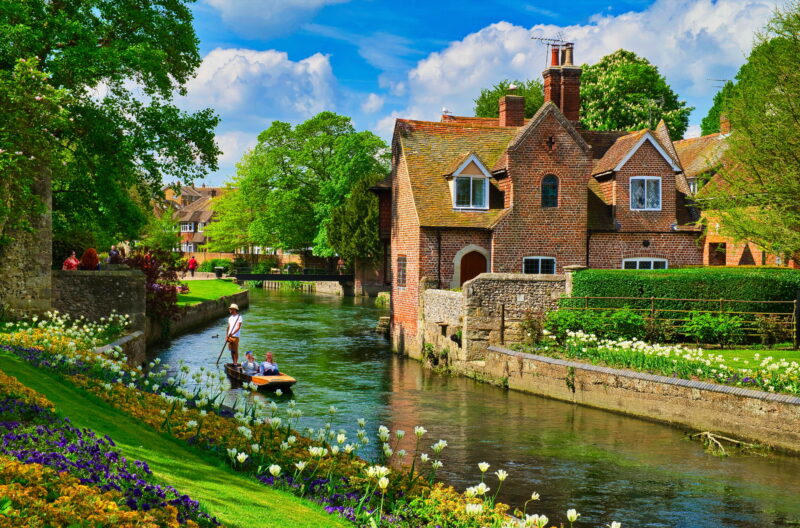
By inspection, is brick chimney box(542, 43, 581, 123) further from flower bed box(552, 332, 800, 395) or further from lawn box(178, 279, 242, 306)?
lawn box(178, 279, 242, 306)

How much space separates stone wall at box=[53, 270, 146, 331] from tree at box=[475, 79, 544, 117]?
45.5 m

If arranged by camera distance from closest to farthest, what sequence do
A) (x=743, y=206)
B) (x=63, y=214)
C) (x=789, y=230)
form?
(x=789, y=230), (x=743, y=206), (x=63, y=214)

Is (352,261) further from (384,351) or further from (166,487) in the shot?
(166,487)

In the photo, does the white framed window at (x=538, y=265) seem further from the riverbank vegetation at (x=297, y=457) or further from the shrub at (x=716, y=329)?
the riverbank vegetation at (x=297, y=457)

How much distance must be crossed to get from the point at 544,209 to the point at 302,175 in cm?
4657

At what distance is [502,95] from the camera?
63719 millimetres

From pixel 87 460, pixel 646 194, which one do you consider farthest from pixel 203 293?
pixel 87 460

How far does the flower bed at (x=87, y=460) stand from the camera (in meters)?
6.13

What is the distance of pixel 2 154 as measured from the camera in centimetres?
1628

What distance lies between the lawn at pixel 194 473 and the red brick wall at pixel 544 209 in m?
21.2

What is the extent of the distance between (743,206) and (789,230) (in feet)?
9.12

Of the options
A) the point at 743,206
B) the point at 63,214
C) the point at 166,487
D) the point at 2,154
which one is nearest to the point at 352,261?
the point at 63,214

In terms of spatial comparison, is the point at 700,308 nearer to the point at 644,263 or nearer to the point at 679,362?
the point at 679,362

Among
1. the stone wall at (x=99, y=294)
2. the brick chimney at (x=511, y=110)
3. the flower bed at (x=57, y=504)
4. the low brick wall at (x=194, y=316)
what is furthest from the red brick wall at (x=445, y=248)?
the flower bed at (x=57, y=504)
